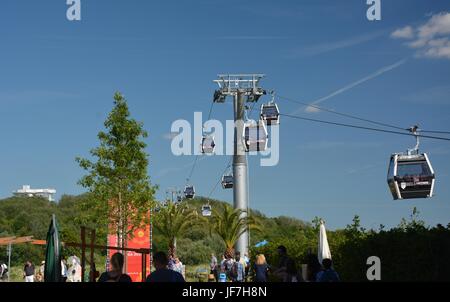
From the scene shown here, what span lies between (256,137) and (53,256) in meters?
25.4

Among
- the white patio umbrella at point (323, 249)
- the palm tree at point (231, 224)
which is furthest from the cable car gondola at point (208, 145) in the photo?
the white patio umbrella at point (323, 249)

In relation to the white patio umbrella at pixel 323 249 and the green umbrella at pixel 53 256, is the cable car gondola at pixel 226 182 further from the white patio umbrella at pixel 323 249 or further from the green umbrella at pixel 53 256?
the green umbrella at pixel 53 256

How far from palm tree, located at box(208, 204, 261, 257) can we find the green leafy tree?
16.9 ft

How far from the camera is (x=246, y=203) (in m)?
40.7

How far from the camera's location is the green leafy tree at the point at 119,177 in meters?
34.8

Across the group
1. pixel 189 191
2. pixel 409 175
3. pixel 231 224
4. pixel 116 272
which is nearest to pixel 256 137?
pixel 231 224

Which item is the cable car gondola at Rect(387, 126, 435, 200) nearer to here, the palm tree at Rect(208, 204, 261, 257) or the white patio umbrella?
the white patio umbrella

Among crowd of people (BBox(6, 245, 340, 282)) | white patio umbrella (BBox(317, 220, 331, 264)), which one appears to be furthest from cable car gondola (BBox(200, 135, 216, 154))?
white patio umbrella (BBox(317, 220, 331, 264))

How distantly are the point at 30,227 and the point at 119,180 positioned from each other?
5361cm

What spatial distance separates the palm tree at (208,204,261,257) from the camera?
38938mm

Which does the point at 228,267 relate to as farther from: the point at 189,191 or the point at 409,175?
the point at 189,191

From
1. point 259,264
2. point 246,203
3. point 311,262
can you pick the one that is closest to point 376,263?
point 259,264
